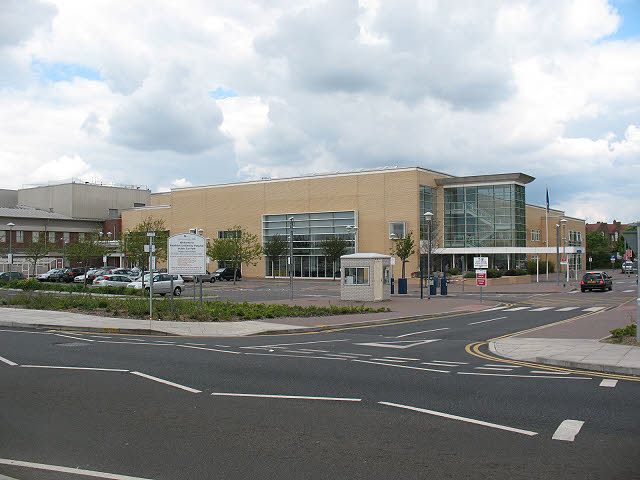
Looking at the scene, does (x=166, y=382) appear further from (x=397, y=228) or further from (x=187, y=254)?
(x=397, y=228)

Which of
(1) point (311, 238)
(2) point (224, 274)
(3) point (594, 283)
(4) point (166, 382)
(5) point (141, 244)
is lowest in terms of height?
(4) point (166, 382)

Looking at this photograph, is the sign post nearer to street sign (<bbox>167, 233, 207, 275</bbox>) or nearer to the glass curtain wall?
street sign (<bbox>167, 233, 207, 275</bbox>)

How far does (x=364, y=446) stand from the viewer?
7523mm

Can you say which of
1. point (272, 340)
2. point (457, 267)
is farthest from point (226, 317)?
point (457, 267)

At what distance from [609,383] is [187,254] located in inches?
690

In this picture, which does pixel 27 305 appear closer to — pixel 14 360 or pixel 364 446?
pixel 14 360

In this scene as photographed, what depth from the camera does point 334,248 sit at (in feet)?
243

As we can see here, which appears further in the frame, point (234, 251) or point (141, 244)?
point (234, 251)

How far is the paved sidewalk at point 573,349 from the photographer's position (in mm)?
13852

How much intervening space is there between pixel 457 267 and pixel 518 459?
7057cm

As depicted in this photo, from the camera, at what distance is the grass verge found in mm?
25761

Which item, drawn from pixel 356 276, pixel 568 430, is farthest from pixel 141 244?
pixel 568 430

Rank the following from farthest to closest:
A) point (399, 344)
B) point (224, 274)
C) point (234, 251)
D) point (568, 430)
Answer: point (224, 274)
point (234, 251)
point (399, 344)
point (568, 430)

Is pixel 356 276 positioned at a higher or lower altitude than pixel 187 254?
lower
